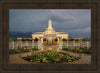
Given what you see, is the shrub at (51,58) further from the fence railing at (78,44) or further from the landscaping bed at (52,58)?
the fence railing at (78,44)

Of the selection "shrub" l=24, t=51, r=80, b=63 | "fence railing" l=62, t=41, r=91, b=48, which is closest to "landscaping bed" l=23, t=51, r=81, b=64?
"shrub" l=24, t=51, r=80, b=63

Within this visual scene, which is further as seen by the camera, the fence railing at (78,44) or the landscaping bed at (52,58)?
the fence railing at (78,44)

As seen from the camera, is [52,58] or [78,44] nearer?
[52,58]

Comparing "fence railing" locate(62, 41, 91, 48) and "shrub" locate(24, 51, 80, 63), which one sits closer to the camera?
"shrub" locate(24, 51, 80, 63)

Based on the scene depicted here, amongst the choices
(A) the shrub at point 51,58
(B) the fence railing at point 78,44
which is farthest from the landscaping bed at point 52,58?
(B) the fence railing at point 78,44

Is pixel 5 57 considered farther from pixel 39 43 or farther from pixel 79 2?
pixel 39 43

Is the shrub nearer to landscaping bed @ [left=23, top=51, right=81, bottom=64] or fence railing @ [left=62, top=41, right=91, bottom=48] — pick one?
landscaping bed @ [left=23, top=51, right=81, bottom=64]

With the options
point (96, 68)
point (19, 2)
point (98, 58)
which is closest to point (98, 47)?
point (98, 58)

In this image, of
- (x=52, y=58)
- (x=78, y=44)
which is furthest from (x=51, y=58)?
(x=78, y=44)

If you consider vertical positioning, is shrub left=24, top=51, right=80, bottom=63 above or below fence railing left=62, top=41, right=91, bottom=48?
below

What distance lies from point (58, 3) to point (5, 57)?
227 cm

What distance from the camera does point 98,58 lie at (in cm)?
241

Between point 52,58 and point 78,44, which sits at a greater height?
point 78,44

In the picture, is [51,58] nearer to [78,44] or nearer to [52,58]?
[52,58]
